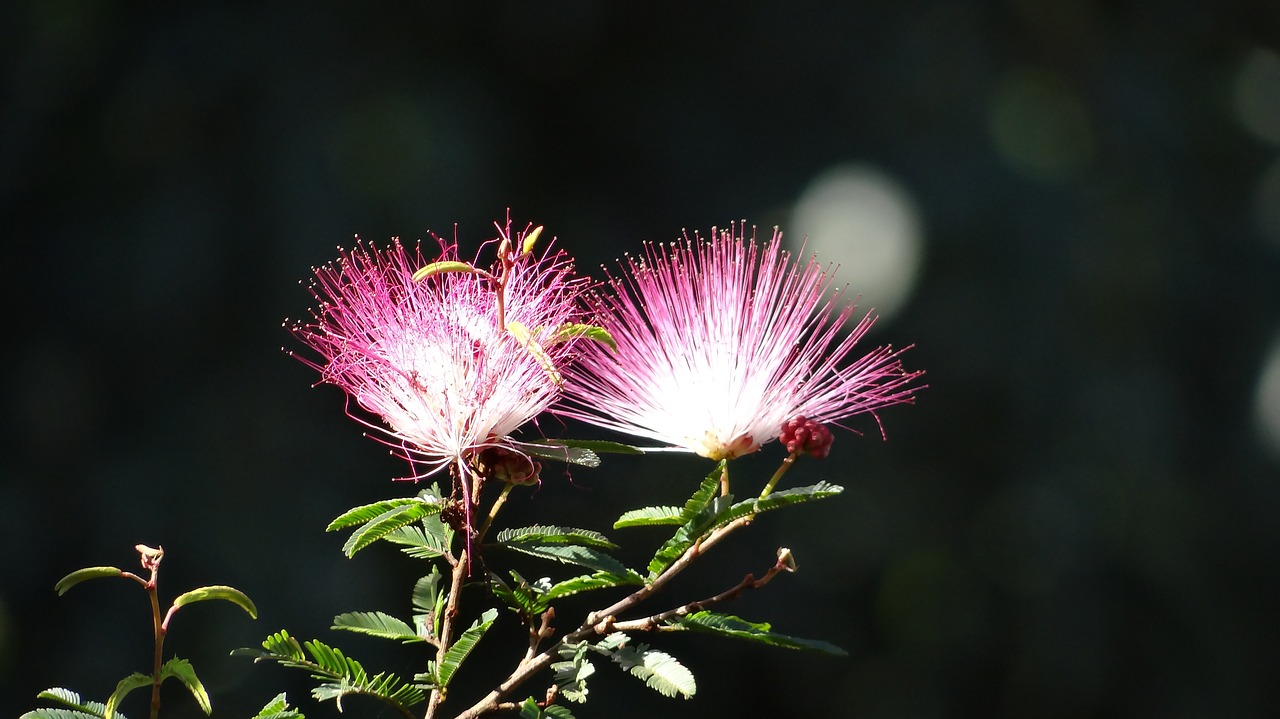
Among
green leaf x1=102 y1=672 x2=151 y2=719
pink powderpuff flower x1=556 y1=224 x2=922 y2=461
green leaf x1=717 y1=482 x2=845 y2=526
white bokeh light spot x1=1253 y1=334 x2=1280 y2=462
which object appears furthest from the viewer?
white bokeh light spot x1=1253 y1=334 x2=1280 y2=462

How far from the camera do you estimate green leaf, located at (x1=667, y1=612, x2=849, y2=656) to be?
30.2 inches

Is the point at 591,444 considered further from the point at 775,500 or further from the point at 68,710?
the point at 68,710

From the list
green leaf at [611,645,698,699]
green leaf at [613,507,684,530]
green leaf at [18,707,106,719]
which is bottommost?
green leaf at [18,707,106,719]

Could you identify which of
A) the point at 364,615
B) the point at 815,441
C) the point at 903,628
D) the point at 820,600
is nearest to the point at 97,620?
the point at 820,600

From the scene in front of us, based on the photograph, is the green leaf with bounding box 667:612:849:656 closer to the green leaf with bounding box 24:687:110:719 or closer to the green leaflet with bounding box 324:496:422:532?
the green leaflet with bounding box 324:496:422:532

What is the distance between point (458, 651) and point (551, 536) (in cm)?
10

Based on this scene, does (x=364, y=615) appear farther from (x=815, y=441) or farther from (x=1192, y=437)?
(x=1192, y=437)

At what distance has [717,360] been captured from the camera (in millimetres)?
934

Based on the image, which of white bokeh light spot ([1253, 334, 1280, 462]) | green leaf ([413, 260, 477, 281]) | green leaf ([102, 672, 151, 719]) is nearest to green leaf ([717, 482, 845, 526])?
green leaf ([413, 260, 477, 281])

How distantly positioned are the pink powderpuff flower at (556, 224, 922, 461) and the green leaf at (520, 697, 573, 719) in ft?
0.74

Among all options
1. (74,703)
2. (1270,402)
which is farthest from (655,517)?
(1270,402)

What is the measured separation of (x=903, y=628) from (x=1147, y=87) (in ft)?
5.45

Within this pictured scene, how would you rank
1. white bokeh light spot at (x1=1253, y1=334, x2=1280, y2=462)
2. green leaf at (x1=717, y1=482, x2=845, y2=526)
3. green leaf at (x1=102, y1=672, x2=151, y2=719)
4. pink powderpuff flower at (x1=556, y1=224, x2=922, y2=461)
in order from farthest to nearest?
white bokeh light spot at (x1=1253, y1=334, x2=1280, y2=462)
pink powderpuff flower at (x1=556, y1=224, x2=922, y2=461)
green leaf at (x1=717, y1=482, x2=845, y2=526)
green leaf at (x1=102, y1=672, x2=151, y2=719)

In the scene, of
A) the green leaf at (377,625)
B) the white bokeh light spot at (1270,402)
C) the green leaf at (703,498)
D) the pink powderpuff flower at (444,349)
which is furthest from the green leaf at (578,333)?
the white bokeh light spot at (1270,402)
